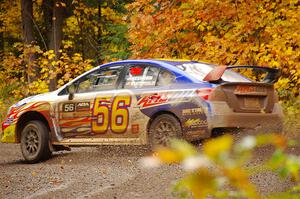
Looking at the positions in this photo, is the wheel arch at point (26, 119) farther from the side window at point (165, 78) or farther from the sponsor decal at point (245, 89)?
the sponsor decal at point (245, 89)

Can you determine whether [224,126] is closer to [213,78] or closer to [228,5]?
[213,78]

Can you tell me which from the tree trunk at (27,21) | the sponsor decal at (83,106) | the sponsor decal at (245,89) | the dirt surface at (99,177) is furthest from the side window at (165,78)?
the tree trunk at (27,21)

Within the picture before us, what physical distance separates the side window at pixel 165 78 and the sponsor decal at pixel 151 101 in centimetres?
26

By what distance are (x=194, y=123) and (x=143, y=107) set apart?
0.99m

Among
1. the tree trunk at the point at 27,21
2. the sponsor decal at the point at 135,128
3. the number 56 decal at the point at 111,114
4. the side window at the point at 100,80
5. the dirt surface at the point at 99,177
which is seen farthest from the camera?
the tree trunk at the point at 27,21

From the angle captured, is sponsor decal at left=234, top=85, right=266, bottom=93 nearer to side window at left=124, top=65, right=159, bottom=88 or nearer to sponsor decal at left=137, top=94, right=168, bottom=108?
sponsor decal at left=137, top=94, right=168, bottom=108

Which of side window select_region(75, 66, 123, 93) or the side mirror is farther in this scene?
the side mirror

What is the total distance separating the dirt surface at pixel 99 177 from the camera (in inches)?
263

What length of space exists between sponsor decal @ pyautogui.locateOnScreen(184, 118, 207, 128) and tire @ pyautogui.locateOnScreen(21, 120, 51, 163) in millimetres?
2933

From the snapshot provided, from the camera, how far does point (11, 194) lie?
23.6 ft

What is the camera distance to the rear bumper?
876 centimetres

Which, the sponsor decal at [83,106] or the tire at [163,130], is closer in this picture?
the tire at [163,130]

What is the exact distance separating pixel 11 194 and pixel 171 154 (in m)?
6.62

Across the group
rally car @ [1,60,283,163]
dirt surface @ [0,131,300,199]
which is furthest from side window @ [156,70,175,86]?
dirt surface @ [0,131,300,199]
